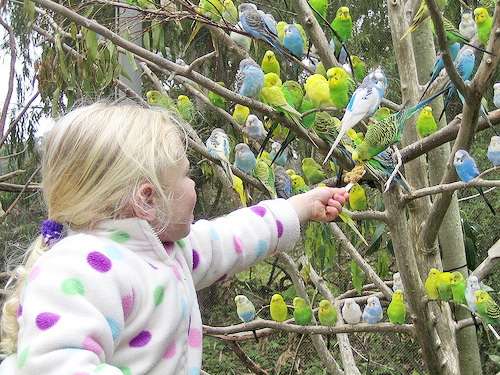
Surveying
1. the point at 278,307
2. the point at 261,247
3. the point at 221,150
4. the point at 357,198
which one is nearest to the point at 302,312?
the point at 278,307

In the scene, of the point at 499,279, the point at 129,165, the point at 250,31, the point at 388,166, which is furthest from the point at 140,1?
the point at 499,279

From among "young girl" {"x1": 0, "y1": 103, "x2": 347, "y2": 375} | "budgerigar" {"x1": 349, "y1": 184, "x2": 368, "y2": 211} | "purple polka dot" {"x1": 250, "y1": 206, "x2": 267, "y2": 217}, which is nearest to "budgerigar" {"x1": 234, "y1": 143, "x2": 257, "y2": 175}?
"budgerigar" {"x1": 349, "y1": 184, "x2": 368, "y2": 211}

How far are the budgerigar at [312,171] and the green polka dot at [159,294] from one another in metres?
0.98

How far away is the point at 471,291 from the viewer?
1541 millimetres

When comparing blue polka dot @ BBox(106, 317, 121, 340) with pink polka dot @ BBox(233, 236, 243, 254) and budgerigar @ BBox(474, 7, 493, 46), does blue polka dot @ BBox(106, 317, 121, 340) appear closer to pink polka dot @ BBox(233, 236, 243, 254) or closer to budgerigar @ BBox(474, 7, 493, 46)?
pink polka dot @ BBox(233, 236, 243, 254)

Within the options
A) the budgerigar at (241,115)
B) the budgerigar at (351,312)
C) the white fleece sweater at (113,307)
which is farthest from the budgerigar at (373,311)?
the white fleece sweater at (113,307)

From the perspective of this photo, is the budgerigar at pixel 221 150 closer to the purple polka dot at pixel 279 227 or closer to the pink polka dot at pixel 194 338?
the purple polka dot at pixel 279 227

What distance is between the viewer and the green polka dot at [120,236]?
0.85m

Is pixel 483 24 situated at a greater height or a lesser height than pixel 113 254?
greater

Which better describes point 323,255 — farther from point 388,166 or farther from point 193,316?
point 193,316

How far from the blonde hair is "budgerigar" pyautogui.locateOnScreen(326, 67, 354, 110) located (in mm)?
550

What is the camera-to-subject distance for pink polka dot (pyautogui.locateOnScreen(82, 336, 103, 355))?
0.72 m

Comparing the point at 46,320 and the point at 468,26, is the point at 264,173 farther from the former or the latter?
the point at 46,320

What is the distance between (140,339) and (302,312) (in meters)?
0.89
